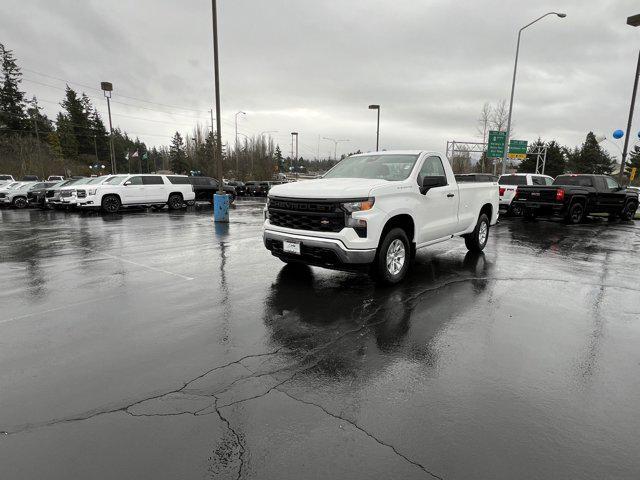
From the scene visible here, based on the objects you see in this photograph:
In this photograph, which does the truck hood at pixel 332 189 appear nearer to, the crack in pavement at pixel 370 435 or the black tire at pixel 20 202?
the crack in pavement at pixel 370 435

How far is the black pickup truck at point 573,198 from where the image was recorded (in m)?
14.9

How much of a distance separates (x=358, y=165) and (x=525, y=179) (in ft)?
43.4

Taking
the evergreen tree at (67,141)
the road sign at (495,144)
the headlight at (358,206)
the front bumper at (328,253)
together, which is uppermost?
the evergreen tree at (67,141)

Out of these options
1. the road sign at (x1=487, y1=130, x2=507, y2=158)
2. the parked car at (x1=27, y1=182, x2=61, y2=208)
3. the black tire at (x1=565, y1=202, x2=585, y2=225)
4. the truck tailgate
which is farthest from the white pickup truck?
the road sign at (x1=487, y1=130, x2=507, y2=158)

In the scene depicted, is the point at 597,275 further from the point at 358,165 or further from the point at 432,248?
the point at 358,165

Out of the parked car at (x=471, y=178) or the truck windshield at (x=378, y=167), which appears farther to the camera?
the parked car at (x=471, y=178)

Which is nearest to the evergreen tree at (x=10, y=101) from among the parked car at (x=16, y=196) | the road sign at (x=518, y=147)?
the parked car at (x=16, y=196)

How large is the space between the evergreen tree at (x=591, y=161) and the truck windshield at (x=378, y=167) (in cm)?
7197

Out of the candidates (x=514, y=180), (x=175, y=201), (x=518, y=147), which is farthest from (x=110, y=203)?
(x=518, y=147)

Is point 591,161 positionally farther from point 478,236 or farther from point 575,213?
point 478,236

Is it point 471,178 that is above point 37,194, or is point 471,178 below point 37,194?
above

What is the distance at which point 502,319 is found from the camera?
491 centimetres

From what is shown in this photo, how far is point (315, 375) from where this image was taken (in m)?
3.47

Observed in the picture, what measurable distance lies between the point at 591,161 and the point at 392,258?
7648cm
